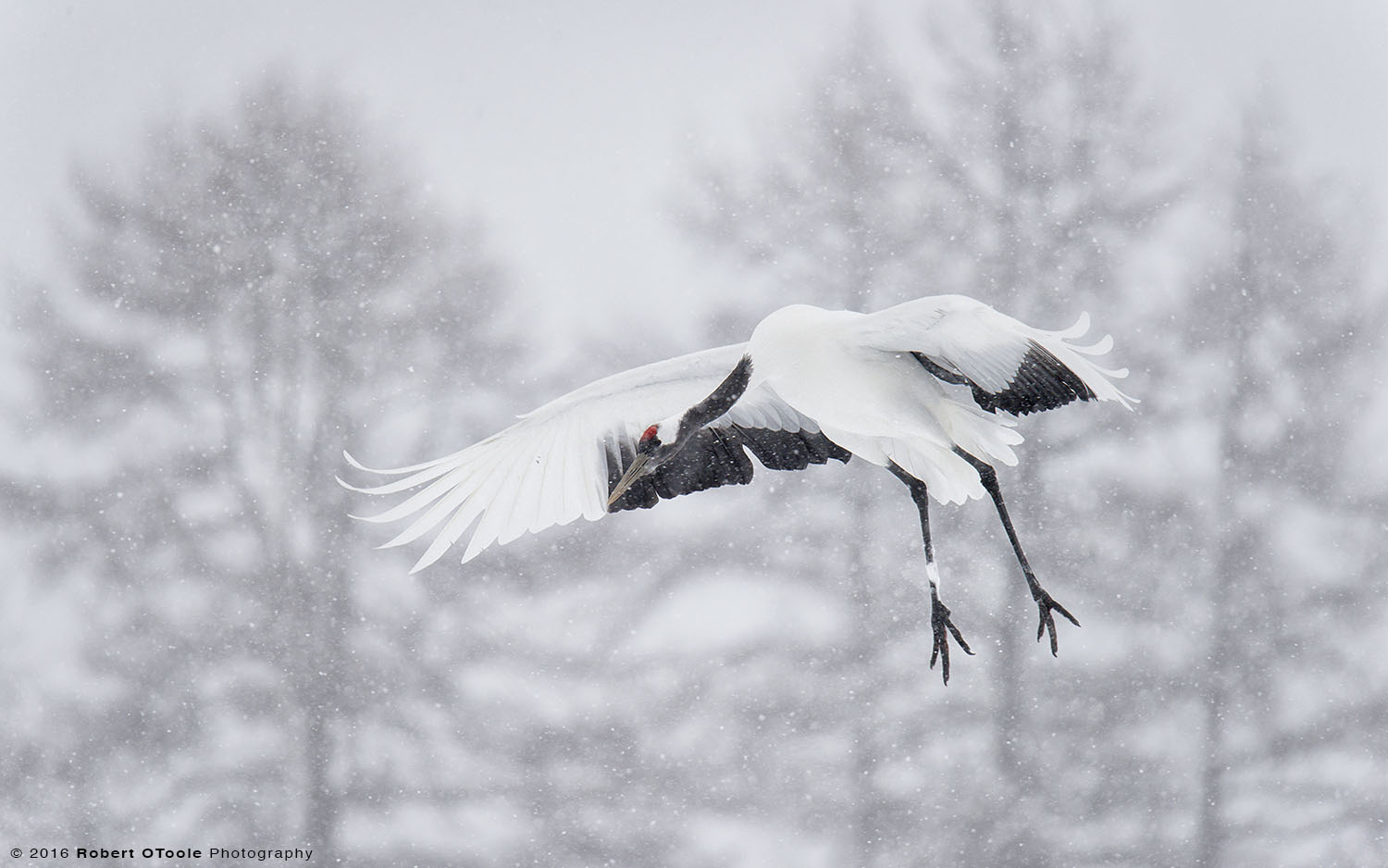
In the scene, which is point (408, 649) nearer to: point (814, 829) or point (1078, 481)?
point (814, 829)

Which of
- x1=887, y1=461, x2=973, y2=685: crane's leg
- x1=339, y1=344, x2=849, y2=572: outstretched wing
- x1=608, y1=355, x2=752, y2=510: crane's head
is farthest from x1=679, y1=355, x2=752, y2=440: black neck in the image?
x1=887, y1=461, x2=973, y2=685: crane's leg

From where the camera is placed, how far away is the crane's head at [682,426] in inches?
101

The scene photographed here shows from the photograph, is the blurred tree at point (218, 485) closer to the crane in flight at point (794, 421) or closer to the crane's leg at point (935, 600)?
the crane in flight at point (794, 421)

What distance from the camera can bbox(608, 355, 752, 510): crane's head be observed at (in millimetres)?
2566

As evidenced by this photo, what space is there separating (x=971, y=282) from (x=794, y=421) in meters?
2.82

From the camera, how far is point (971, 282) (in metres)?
5.80

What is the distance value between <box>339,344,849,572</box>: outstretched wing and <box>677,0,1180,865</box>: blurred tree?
9.35ft

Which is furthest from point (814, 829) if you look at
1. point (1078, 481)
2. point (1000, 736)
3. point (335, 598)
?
point (335, 598)

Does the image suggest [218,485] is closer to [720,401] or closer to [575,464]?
[575,464]

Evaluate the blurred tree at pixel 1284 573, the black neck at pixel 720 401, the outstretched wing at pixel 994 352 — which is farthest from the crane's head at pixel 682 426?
the blurred tree at pixel 1284 573

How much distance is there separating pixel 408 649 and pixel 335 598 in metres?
A: 0.42

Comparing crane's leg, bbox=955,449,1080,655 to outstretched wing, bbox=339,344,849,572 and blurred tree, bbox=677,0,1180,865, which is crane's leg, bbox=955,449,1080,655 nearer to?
outstretched wing, bbox=339,344,849,572

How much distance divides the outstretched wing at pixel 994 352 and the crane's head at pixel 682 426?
0.25 meters

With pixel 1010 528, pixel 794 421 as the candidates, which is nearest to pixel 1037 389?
pixel 1010 528
